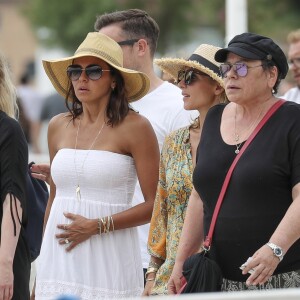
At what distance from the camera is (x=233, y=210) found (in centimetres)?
514

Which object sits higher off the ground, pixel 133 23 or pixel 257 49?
pixel 133 23

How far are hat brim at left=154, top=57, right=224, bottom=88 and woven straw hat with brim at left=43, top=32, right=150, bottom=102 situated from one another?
17 cm

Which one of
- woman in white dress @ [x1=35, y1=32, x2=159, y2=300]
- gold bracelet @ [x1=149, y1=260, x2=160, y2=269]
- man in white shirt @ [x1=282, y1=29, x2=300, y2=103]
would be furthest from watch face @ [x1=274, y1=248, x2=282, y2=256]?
man in white shirt @ [x1=282, y1=29, x2=300, y2=103]

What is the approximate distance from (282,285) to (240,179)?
0.53 meters

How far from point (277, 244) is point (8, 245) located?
1.43m

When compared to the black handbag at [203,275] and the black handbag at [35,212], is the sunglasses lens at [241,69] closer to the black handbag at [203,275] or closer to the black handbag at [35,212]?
the black handbag at [203,275]

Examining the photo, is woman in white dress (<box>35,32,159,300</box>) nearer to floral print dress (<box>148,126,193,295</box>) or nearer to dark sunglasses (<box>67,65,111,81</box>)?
dark sunglasses (<box>67,65,111,81</box>)

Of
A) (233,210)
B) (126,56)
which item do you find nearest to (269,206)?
(233,210)

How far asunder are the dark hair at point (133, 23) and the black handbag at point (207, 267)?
6.92ft

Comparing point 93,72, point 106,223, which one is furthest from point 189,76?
point 106,223

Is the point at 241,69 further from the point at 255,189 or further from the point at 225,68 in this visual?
the point at 255,189

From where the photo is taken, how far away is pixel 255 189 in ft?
16.7

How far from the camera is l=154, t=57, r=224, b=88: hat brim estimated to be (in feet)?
19.8

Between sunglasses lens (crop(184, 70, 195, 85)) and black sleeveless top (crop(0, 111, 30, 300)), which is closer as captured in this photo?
black sleeveless top (crop(0, 111, 30, 300))
